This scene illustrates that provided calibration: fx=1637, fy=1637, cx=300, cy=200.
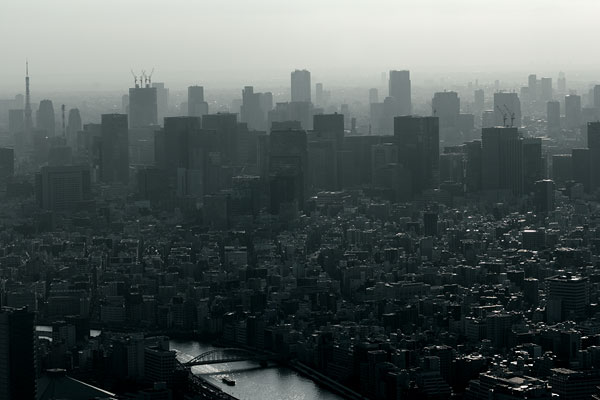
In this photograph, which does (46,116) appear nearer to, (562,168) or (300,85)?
(300,85)

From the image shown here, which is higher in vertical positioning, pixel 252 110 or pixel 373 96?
pixel 373 96

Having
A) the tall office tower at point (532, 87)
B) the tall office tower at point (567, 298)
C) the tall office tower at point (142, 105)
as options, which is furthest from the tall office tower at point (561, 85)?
the tall office tower at point (567, 298)

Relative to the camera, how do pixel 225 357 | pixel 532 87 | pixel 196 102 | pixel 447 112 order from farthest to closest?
1. pixel 532 87
2. pixel 196 102
3. pixel 447 112
4. pixel 225 357

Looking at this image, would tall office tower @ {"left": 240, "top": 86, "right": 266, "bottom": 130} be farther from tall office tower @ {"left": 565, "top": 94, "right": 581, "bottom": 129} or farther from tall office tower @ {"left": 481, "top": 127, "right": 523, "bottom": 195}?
tall office tower @ {"left": 481, "top": 127, "right": 523, "bottom": 195}

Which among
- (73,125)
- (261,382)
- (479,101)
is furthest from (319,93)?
(261,382)

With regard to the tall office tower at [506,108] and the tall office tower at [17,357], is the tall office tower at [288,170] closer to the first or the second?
the tall office tower at [506,108]

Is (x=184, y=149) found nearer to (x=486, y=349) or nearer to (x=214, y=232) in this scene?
(x=214, y=232)
